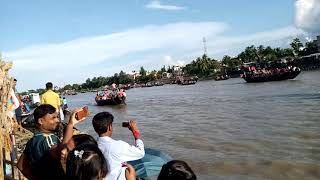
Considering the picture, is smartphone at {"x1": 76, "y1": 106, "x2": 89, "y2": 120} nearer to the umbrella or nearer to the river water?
the umbrella

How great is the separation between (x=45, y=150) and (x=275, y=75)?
2093 inches

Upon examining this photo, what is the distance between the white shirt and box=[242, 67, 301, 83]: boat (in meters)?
51.3

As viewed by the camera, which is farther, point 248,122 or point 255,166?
point 248,122

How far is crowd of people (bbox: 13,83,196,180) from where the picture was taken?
106 inches

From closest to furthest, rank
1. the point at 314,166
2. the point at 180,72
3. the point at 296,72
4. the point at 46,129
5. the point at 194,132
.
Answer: the point at 46,129 < the point at 314,166 < the point at 194,132 < the point at 296,72 < the point at 180,72

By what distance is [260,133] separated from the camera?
16406mm

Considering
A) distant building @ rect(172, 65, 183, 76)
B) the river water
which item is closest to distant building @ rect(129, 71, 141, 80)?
distant building @ rect(172, 65, 183, 76)

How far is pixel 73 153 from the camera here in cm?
276

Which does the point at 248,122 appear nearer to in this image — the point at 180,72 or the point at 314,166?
the point at 314,166

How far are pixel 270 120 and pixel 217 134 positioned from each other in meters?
3.58

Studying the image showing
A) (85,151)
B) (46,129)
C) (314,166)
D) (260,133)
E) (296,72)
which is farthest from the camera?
(296,72)

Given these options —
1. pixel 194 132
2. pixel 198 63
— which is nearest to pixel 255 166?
pixel 194 132

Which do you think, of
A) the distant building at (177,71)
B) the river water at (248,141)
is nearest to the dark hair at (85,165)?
the river water at (248,141)

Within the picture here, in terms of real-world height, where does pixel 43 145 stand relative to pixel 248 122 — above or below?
above
